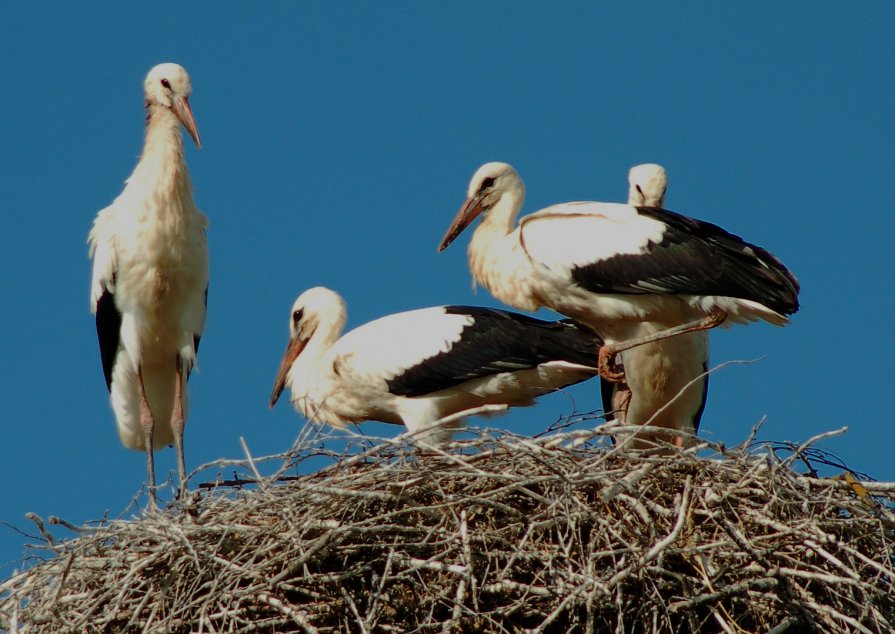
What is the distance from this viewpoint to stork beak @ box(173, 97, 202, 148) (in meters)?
9.08

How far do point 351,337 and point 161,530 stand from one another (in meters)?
2.91

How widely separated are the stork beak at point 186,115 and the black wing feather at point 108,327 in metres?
0.91

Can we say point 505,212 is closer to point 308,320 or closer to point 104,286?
point 308,320

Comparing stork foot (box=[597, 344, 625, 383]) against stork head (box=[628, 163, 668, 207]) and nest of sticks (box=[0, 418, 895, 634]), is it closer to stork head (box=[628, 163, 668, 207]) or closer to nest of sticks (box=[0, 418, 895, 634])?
stork head (box=[628, 163, 668, 207])

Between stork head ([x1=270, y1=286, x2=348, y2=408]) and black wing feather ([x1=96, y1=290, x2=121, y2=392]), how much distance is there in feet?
4.41

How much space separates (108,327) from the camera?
907 cm

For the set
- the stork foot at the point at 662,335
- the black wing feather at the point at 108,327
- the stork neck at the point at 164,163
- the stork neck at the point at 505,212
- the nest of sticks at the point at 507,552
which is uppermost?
the stork neck at the point at 164,163

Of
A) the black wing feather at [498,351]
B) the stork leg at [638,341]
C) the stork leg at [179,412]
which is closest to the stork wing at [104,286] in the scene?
the stork leg at [179,412]

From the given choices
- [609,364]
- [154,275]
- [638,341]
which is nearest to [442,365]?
[609,364]

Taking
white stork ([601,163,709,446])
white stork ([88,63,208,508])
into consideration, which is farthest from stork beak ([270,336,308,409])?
white stork ([601,163,709,446])

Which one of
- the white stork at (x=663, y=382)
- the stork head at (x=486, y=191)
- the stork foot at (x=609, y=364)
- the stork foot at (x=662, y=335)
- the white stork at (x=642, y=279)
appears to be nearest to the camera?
the white stork at (x=642, y=279)

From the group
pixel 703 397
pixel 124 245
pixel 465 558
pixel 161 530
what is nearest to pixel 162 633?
pixel 161 530

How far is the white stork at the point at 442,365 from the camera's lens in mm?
9055

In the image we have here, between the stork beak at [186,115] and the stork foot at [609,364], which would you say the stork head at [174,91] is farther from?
the stork foot at [609,364]
